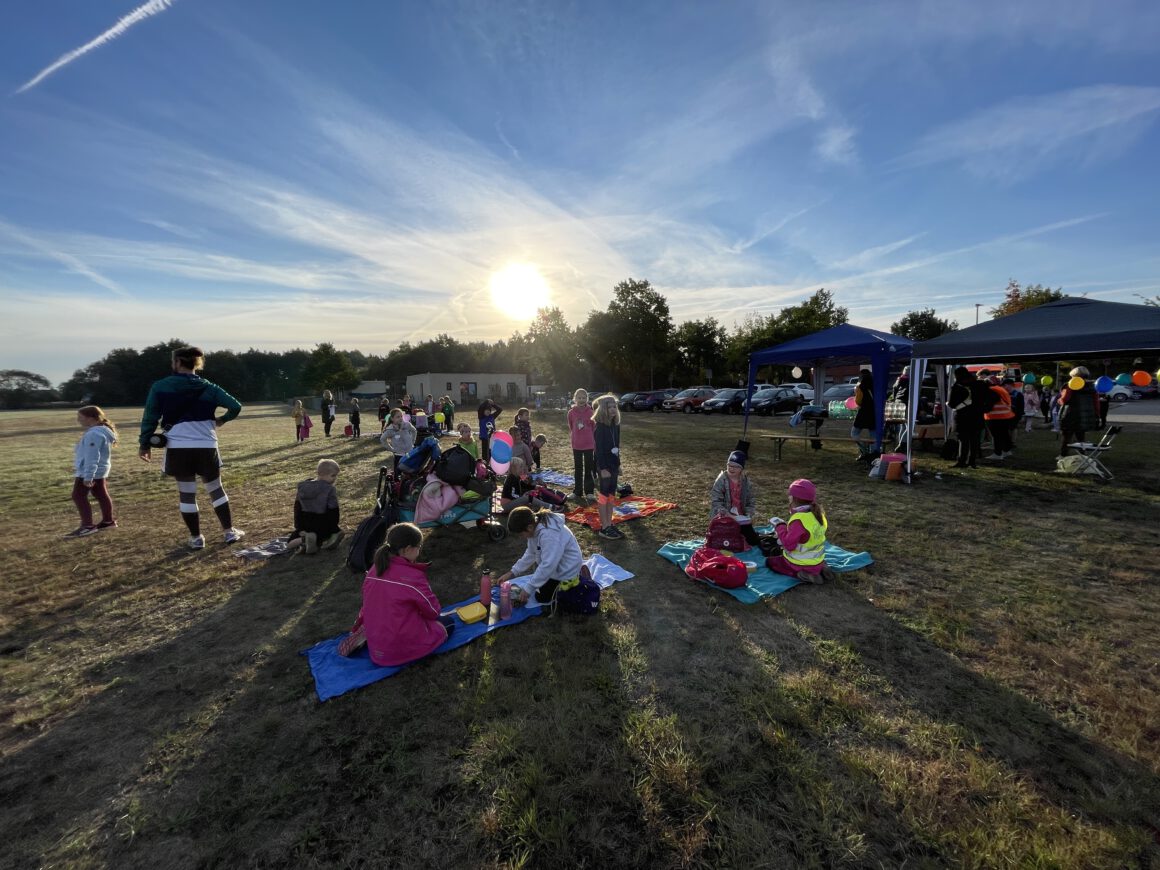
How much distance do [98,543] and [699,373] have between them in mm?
51431

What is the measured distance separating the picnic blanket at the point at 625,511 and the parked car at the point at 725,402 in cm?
2004

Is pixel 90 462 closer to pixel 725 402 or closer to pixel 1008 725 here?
pixel 1008 725

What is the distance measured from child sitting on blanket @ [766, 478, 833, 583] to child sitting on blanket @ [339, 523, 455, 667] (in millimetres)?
3644

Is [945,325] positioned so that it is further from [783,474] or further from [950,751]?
[950,751]

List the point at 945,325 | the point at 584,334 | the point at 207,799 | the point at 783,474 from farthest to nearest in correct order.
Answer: the point at 945,325
the point at 584,334
the point at 783,474
the point at 207,799

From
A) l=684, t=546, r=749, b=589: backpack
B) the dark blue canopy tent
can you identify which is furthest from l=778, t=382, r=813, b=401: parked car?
l=684, t=546, r=749, b=589: backpack

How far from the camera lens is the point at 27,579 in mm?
5137

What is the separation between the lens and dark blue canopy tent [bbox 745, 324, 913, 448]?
1040cm

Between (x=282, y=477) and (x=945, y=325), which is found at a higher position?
(x=945, y=325)

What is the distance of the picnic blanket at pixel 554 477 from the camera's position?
9.98 m

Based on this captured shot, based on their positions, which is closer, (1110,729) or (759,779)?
(759,779)

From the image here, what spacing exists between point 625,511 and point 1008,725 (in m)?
5.04

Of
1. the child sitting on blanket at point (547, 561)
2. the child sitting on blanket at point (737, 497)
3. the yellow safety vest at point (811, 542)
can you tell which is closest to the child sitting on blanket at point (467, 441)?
the child sitting on blanket at point (547, 561)

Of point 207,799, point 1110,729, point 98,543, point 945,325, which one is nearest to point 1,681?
point 207,799
